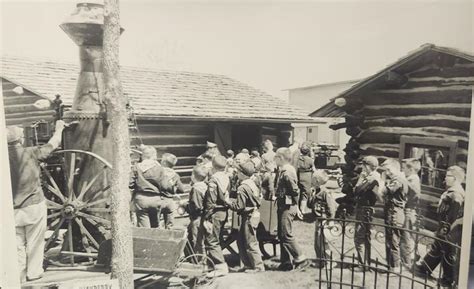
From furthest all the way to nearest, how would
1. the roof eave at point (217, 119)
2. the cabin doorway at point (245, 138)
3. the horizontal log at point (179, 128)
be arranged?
the cabin doorway at point (245, 138) → the horizontal log at point (179, 128) → the roof eave at point (217, 119)

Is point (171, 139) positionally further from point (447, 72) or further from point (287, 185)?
point (447, 72)

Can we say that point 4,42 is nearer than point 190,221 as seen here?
Yes

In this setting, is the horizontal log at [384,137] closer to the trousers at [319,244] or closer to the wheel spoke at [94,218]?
the trousers at [319,244]

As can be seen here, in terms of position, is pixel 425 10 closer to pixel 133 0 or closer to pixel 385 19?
pixel 385 19

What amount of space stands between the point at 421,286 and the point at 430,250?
39 centimetres

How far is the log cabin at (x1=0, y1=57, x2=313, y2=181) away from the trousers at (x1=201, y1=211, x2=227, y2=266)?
677 millimetres

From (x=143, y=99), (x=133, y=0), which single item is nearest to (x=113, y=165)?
(x=143, y=99)

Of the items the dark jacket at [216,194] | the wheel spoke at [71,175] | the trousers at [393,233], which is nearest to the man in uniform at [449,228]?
the trousers at [393,233]

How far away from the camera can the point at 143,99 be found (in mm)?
3732

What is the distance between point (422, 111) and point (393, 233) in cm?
131

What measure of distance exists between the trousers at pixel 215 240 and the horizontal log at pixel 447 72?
2544mm

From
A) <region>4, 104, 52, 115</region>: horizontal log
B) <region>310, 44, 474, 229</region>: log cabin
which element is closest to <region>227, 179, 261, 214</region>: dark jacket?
<region>310, 44, 474, 229</region>: log cabin

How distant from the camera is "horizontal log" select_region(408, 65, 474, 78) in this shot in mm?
3227

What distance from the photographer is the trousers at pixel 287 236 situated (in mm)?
3652
